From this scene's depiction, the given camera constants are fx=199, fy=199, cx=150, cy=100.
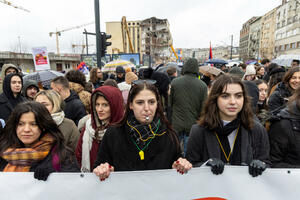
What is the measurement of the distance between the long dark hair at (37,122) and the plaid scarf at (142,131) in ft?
2.16

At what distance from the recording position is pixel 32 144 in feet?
5.72

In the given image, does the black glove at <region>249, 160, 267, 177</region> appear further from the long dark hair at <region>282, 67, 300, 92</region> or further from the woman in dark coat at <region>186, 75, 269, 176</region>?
the long dark hair at <region>282, 67, 300, 92</region>

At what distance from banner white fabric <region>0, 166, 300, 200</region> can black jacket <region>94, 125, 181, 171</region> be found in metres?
0.15

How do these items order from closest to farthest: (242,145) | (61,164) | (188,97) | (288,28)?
(242,145) < (61,164) < (188,97) < (288,28)

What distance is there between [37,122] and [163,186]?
1223mm

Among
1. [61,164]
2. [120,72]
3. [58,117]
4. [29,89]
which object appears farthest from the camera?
[120,72]

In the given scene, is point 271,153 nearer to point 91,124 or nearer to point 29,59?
point 91,124

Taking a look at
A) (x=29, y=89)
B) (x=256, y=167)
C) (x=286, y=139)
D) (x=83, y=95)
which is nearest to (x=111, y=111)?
(x=256, y=167)

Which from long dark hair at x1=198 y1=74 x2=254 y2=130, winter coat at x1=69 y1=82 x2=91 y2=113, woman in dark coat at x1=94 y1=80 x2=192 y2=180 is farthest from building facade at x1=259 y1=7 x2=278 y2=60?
woman in dark coat at x1=94 y1=80 x2=192 y2=180

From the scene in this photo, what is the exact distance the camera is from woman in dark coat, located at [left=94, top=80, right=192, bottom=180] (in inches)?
64.4

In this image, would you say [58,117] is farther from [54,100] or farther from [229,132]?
[229,132]

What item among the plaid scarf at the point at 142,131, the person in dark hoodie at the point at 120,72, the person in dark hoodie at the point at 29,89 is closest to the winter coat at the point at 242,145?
the plaid scarf at the point at 142,131

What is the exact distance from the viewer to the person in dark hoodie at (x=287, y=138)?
1627 millimetres

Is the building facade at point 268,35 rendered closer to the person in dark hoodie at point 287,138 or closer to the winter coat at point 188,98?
the winter coat at point 188,98
